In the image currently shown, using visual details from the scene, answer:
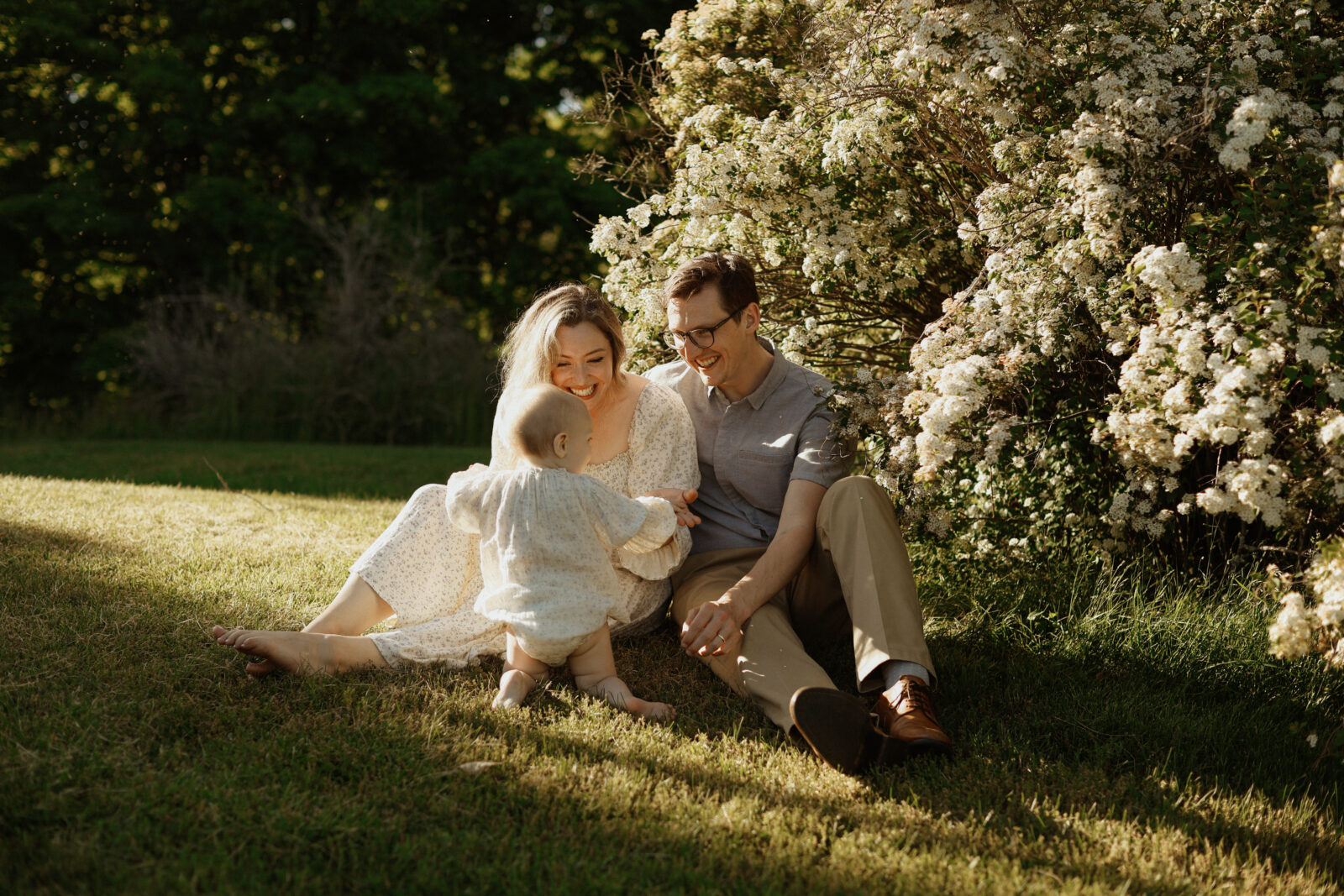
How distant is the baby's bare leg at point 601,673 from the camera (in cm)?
298

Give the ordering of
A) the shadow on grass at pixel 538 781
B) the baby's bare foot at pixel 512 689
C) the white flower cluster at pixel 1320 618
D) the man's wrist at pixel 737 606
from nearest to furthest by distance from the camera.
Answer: the shadow on grass at pixel 538 781
the white flower cluster at pixel 1320 618
the baby's bare foot at pixel 512 689
the man's wrist at pixel 737 606

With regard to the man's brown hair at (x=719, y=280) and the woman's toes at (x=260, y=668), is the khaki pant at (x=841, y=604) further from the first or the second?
the woman's toes at (x=260, y=668)

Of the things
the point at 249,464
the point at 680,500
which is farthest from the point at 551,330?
the point at 249,464

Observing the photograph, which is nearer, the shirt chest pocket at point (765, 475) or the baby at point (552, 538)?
the baby at point (552, 538)

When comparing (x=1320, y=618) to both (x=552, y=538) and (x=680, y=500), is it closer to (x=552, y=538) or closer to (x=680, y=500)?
(x=680, y=500)

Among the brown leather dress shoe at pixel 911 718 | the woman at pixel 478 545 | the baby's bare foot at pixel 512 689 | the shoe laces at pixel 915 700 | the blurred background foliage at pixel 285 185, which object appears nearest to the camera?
the brown leather dress shoe at pixel 911 718

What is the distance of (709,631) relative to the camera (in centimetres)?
293

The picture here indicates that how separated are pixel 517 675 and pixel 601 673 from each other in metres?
0.26

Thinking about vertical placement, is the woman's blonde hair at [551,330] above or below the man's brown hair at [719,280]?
below

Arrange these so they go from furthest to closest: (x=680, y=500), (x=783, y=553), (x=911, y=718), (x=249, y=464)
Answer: (x=249, y=464) → (x=680, y=500) → (x=783, y=553) → (x=911, y=718)

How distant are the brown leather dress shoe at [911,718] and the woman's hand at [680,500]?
83cm

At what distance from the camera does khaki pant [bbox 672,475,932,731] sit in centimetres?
293

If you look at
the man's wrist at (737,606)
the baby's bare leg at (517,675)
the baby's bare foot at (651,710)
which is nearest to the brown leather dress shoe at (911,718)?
the man's wrist at (737,606)

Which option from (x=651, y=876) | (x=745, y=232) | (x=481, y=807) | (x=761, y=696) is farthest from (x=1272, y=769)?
(x=745, y=232)
